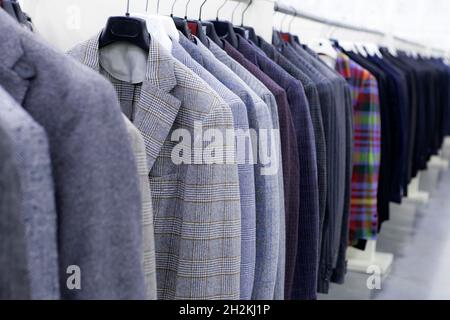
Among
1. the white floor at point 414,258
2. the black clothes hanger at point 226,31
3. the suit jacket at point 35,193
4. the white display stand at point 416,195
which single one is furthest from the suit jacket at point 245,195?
the white display stand at point 416,195

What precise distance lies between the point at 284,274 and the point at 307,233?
199 mm

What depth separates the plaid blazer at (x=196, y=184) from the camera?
1.41m

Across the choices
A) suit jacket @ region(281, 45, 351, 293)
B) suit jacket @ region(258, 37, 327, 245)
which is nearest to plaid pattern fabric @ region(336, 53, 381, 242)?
suit jacket @ region(281, 45, 351, 293)

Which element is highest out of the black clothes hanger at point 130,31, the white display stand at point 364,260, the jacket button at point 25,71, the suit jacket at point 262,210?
the black clothes hanger at point 130,31

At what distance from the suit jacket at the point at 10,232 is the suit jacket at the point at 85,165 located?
19 centimetres

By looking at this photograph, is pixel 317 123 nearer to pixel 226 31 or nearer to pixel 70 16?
pixel 226 31

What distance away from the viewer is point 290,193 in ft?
6.09

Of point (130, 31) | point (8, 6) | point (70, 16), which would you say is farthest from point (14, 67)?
point (70, 16)

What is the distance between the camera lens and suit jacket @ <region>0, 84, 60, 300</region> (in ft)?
2.50

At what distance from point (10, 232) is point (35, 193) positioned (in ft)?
0.34

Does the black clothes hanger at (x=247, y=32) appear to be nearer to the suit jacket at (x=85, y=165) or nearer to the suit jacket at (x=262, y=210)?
the suit jacket at (x=262, y=210)

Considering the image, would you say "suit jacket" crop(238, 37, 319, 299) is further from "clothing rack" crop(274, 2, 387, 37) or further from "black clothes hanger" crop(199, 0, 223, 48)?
"clothing rack" crop(274, 2, 387, 37)

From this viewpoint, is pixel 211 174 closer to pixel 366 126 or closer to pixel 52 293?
pixel 52 293

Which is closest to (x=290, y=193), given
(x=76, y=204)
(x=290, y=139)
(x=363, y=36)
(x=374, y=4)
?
(x=290, y=139)
